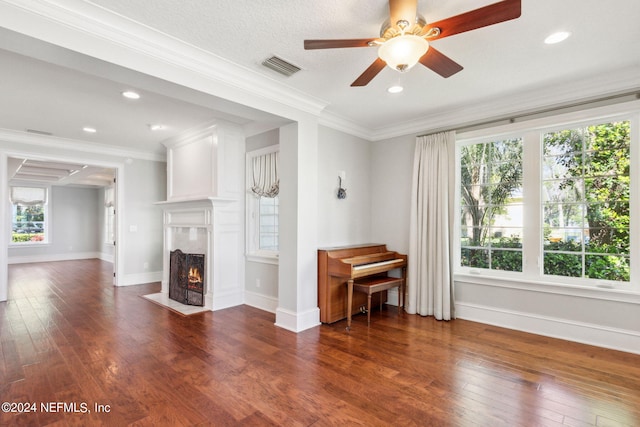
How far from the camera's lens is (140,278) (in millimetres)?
6305

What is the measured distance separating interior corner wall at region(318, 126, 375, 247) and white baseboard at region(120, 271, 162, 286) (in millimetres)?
4163

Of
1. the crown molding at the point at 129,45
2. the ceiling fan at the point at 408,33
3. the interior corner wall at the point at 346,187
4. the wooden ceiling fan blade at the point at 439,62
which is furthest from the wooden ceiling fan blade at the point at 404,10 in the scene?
the interior corner wall at the point at 346,187

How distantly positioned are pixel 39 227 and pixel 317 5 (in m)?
12.0

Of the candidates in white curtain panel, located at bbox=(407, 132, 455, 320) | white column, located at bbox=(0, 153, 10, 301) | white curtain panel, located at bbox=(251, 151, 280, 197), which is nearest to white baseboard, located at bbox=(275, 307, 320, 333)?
white curtain panel, located at bbox=(407, 132, 455, 320)

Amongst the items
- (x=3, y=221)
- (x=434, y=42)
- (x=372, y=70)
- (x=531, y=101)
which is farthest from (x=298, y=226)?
(x=3, y=221)

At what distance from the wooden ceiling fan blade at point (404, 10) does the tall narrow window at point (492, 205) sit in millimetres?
2659

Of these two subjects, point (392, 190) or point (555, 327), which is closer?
point (555, 327)

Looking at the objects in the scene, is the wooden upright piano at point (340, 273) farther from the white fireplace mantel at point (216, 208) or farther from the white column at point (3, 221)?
the white column at point (3, 221)

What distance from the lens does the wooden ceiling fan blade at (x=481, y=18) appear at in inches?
63.8

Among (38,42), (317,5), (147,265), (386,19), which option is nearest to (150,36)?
(38,42)

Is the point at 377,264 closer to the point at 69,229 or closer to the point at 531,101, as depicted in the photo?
the point at 531,101

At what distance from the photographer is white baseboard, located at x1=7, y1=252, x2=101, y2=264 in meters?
9.50

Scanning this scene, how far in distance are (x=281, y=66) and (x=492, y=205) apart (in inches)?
118

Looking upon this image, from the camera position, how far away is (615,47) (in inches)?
102
